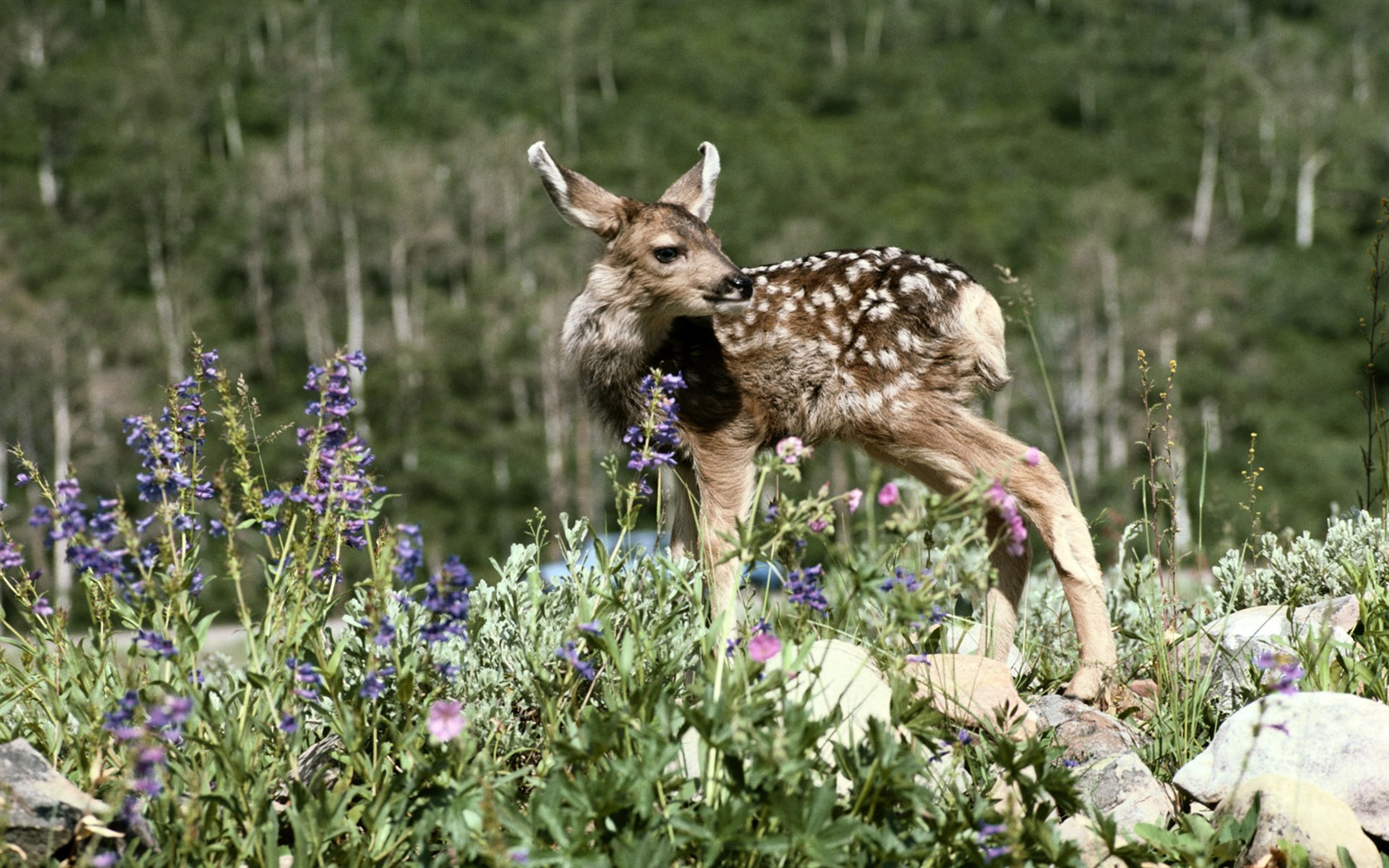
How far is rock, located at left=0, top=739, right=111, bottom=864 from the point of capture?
107 inches

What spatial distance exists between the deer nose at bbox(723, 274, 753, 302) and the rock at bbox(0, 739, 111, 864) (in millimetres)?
2957

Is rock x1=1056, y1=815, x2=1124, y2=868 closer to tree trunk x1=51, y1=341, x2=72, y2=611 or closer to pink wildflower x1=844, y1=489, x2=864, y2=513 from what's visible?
pink wildflower x1=844, y1=489, x2=864, y2=513

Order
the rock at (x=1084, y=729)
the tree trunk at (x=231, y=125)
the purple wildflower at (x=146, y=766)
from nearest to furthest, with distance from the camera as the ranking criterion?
the purple wildflower at (x=146, y=766) → the rock at (x=1084, y=729) → the tree trunk at (x=231, y=125)

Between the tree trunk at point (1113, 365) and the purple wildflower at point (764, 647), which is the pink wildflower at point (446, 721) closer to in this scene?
the purple wildflower at point (764, 647)

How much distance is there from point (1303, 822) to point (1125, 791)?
492 millimetres

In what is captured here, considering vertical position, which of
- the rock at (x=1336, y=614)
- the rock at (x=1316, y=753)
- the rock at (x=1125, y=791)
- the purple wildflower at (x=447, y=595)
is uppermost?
the purple wildflower at (x=447, y=595)

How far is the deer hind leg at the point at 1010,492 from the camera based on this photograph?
462cm

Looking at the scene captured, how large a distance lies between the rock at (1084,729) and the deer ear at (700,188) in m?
2.79

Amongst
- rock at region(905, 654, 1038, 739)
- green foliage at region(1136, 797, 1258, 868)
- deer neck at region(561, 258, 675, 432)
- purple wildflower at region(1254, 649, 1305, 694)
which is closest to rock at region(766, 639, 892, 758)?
rock at region(905, 654, 1038, 739)

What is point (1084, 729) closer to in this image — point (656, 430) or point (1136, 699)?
point (1136, 699)

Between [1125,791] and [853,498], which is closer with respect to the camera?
[853,498]

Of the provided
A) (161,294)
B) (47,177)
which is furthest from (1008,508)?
(47,177)

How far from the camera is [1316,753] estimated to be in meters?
3.46

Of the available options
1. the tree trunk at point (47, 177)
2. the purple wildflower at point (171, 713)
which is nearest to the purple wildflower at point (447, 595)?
the purple wildflower at point (171, 713)
